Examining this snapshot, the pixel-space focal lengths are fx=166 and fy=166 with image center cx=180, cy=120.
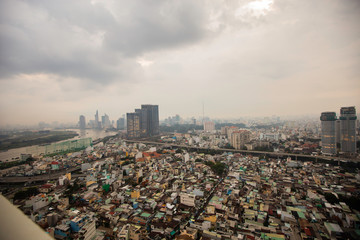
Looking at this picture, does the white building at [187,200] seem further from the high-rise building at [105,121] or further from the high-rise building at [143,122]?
the high-rise building at [105,121]

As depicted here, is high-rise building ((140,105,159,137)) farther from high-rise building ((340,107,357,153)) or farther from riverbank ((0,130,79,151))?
high-rise building ((340,107,357,153))

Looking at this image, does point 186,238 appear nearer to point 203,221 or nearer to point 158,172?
point 203,221

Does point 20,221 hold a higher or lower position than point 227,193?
higher

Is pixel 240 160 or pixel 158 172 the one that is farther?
pixel 240 160

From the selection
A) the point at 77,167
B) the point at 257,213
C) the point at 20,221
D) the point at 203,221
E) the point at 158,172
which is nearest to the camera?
the point at 20,221

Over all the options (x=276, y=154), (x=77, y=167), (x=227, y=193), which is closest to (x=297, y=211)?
(x=227, y=193)

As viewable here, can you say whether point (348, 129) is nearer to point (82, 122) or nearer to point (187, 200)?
point (187, 200)

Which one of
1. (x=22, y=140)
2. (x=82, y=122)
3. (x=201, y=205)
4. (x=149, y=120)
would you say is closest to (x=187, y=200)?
(x=201, y=205)
